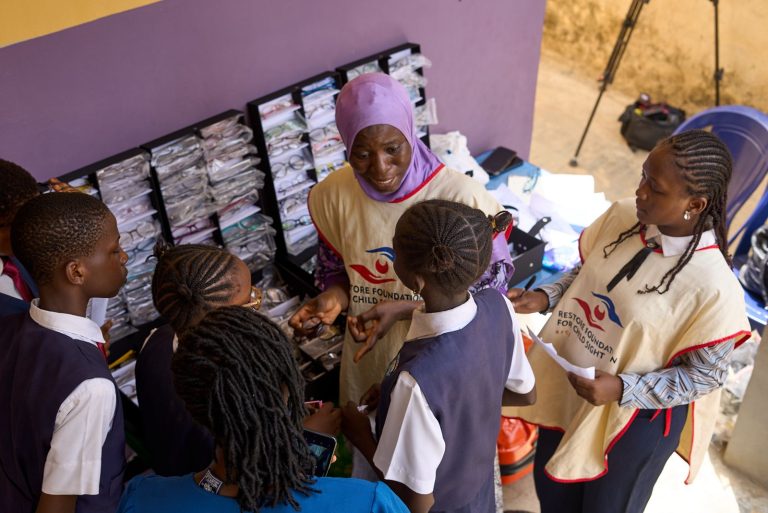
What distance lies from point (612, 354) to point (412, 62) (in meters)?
1.94

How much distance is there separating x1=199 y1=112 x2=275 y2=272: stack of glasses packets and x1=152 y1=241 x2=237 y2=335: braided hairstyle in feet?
4.08

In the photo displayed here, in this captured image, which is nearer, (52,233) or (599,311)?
(52,233)

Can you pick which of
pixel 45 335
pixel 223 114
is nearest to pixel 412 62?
pixel 223 114

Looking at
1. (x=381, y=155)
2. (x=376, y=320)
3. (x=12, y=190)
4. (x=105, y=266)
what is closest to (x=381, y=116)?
(x=381, y=155)

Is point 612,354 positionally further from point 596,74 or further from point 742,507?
point 596,74

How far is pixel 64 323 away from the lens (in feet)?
5.49

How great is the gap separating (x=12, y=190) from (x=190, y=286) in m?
0.74

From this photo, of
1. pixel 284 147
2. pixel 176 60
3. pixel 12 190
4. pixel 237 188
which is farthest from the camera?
A: pixel 284 147

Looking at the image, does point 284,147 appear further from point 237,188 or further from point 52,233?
point 52,233

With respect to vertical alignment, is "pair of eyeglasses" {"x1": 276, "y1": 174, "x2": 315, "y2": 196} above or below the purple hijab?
below

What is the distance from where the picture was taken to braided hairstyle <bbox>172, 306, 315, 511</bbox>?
117 centimetres

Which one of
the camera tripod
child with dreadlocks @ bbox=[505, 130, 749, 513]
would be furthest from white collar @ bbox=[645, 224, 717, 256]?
the camera tripod

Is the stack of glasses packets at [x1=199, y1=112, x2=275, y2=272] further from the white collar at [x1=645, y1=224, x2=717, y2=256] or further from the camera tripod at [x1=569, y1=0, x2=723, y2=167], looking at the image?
the camera tripod at [x1=569, y1=0, x2=723, y2=167]

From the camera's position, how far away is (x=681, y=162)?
68.1 inches
